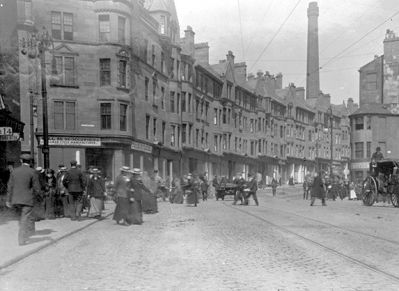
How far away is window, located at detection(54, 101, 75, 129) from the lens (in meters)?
31.6

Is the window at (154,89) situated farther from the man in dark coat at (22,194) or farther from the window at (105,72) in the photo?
the man in dark coat at (22,194)

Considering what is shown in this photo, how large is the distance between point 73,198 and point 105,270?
802cm

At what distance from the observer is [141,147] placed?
36.0 metres

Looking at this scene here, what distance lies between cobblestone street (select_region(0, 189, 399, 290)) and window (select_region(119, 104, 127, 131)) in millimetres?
21211

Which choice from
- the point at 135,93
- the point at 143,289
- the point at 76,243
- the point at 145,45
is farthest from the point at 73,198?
the point at 145,45

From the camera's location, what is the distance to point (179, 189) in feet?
85.8

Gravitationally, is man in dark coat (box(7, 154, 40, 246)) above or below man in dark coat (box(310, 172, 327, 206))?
above

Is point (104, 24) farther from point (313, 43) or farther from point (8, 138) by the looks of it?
point (313, 43)

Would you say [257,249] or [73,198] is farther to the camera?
[73,198]

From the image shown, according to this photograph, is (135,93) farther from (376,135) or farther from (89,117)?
(376,135)

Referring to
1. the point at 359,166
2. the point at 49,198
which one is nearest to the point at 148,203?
the point at 49,198

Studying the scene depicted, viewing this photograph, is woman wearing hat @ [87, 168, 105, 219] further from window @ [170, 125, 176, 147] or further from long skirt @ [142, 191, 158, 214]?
window @ [170, 125, 176, 147]

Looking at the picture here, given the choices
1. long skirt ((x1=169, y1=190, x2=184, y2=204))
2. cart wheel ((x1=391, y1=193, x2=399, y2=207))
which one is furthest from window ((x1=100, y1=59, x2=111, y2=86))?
cart wheel ((x1=391, y1=193, x2=399, y2=207))

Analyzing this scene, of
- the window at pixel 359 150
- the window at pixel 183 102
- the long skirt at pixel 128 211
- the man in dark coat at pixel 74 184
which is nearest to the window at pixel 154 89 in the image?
the window at pixel 183 102
